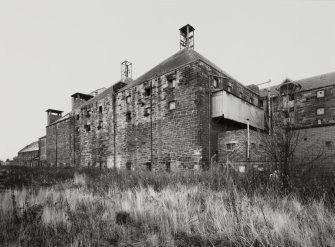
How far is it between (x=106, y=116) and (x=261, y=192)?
18.2 meters

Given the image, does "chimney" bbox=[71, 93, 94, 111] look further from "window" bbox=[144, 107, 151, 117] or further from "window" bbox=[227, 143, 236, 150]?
"window" bbox=[227, 143, 236, 150]

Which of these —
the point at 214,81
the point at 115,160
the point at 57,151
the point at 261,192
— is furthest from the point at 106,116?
the point at 261,192

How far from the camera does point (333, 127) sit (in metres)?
12.0

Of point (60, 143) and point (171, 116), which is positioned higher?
point (171, 116)

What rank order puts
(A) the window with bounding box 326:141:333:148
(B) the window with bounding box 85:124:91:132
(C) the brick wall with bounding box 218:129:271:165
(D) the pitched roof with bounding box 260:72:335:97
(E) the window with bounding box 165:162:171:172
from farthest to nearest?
(B) the window with bounding box 85:124:91:132, (D) the pitched roof with bounding box 260:72:335:97, (E) the window with bounding box 165:162:171:172, (C) the brick wall with bounding box 218:129:271:165, (A) the window with bounding box 326:141:333:148

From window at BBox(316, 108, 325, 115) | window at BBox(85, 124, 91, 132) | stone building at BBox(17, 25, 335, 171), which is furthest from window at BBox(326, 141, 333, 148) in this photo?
window at BBox(85, 124, 91, 132)

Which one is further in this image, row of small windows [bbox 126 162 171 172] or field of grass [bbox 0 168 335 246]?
row of small windows [bbox 126 162 171 172]

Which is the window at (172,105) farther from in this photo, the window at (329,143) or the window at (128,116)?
the window at (329,143)

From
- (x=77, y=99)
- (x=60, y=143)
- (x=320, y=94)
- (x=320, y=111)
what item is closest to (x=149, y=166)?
(x=77, y=99)

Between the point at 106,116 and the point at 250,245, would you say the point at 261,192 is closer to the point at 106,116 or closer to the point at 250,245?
the point at 250,245

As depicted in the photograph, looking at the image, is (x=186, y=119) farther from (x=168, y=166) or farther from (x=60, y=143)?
(x=60, y=143)

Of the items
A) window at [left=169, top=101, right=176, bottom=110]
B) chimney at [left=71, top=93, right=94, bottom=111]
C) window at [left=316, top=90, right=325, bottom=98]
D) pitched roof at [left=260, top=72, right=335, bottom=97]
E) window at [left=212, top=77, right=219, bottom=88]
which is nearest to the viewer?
window at [left=169, top=101, right=176, bottom=110]

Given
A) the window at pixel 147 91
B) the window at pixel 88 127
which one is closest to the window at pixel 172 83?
the window at pixel 147 91

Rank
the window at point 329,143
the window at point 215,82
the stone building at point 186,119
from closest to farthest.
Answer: the window at point 329,143 < the stone building at point 186,119 < the window at point 215,82
